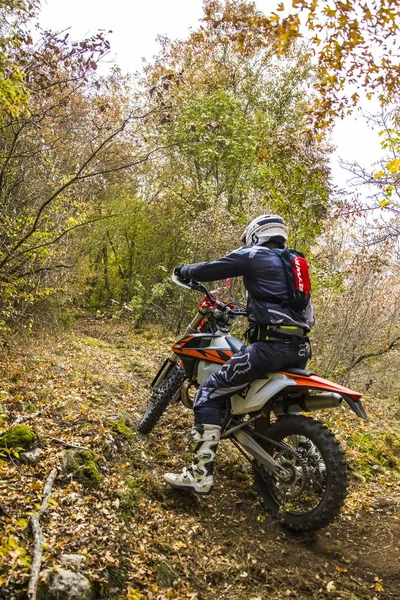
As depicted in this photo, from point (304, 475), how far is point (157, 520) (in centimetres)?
111

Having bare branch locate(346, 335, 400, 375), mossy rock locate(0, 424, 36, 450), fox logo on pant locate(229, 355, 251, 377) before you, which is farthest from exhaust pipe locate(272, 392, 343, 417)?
bare branch locate(346, 335, 400, 375)

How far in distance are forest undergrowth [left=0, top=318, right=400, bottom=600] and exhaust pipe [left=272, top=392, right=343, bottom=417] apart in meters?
0.85

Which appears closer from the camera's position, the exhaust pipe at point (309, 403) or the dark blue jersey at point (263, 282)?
the exhaust pipe at point (309, 403)

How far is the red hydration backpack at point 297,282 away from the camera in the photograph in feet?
12.1

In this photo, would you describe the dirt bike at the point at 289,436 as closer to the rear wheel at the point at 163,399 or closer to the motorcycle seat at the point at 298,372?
the motorcycle seat at the point at 298,372

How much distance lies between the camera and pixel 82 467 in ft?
11.7

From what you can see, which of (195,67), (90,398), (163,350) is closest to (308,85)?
(195,67)

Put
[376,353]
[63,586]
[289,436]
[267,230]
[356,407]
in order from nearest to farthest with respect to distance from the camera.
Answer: [63,586] < [356,407] < [289,436] < [267,230] < [376,353]

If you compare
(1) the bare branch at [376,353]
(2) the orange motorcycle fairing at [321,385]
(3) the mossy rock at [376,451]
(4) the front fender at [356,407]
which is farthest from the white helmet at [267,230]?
(1) the bare branch at [376,353]

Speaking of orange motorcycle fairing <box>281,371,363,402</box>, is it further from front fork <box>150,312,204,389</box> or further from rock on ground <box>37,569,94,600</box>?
rock on ground <box>37,569,94,600</box>

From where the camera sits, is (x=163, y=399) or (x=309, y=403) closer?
(x=309, y=403)

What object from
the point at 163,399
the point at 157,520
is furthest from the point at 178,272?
the point at 157,520

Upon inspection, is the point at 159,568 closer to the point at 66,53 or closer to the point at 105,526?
the point at 105,526

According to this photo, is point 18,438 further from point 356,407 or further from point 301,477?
point 356,407
